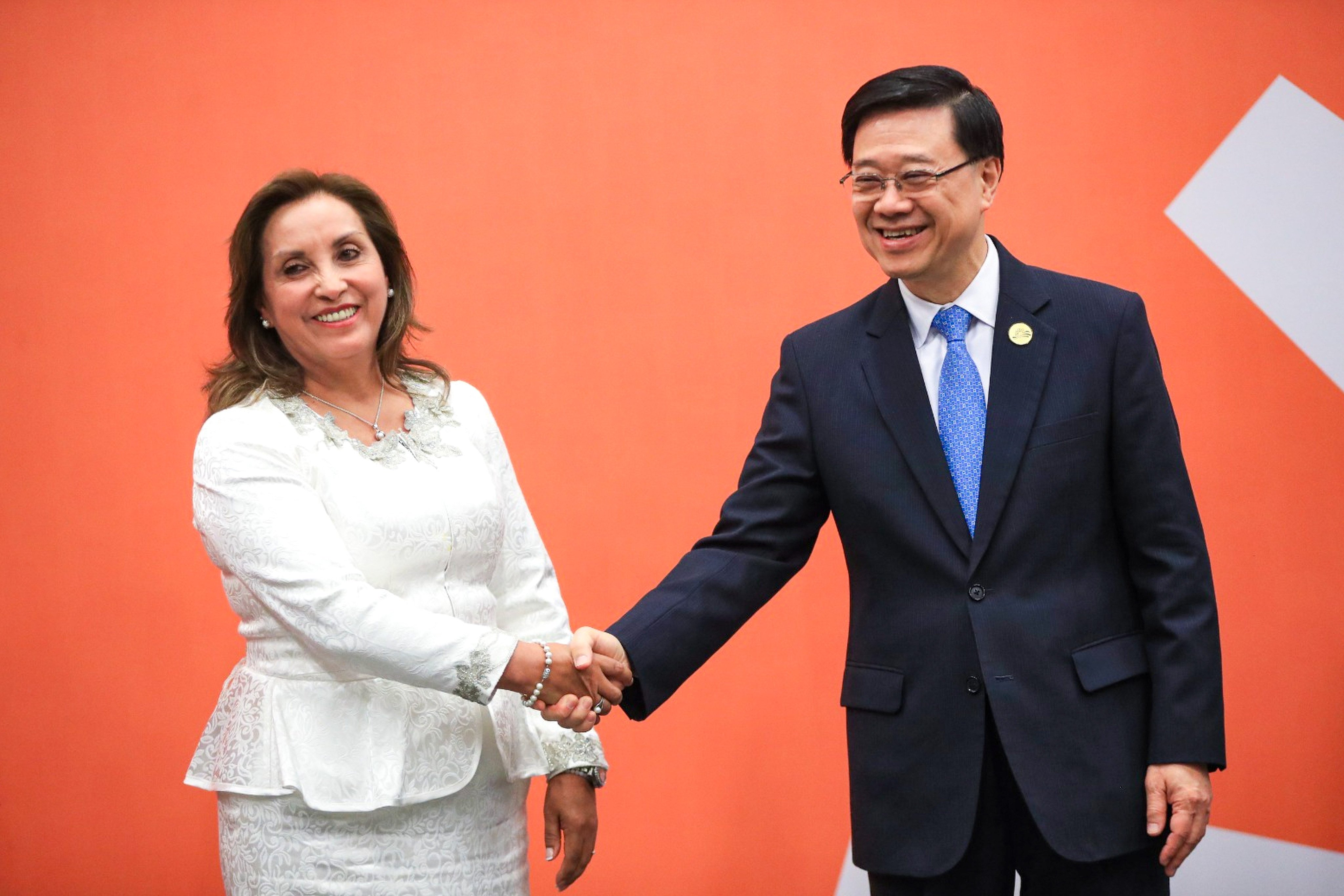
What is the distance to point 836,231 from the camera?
2.96 metres

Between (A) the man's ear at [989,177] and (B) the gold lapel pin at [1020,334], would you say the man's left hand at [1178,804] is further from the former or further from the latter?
(A) the man's ear at [989,177]

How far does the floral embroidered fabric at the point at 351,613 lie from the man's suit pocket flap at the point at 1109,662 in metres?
0.71

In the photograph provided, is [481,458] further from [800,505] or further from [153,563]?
[153,563]

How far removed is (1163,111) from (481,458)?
1.89 meters

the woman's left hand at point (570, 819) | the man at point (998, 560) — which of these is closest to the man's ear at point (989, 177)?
the man at point (998, 560)

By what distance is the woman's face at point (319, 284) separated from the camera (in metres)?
1.82

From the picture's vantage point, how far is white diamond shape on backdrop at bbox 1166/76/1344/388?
2.93 meters

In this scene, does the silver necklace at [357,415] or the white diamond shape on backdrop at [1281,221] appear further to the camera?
the white diamond shape on backdrop at [1281,221]

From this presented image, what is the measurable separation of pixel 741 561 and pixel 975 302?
50 cm

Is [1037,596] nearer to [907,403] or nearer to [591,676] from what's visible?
[907,403]

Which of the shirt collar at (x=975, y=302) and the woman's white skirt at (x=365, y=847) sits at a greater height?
the shirt collar at (x=975, y=302)

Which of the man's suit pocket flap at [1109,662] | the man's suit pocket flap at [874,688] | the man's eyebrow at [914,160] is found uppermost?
the man's eyebrow at [914,160]

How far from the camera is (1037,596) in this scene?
66.0 inches

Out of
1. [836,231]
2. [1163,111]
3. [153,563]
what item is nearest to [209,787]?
[153,563]
